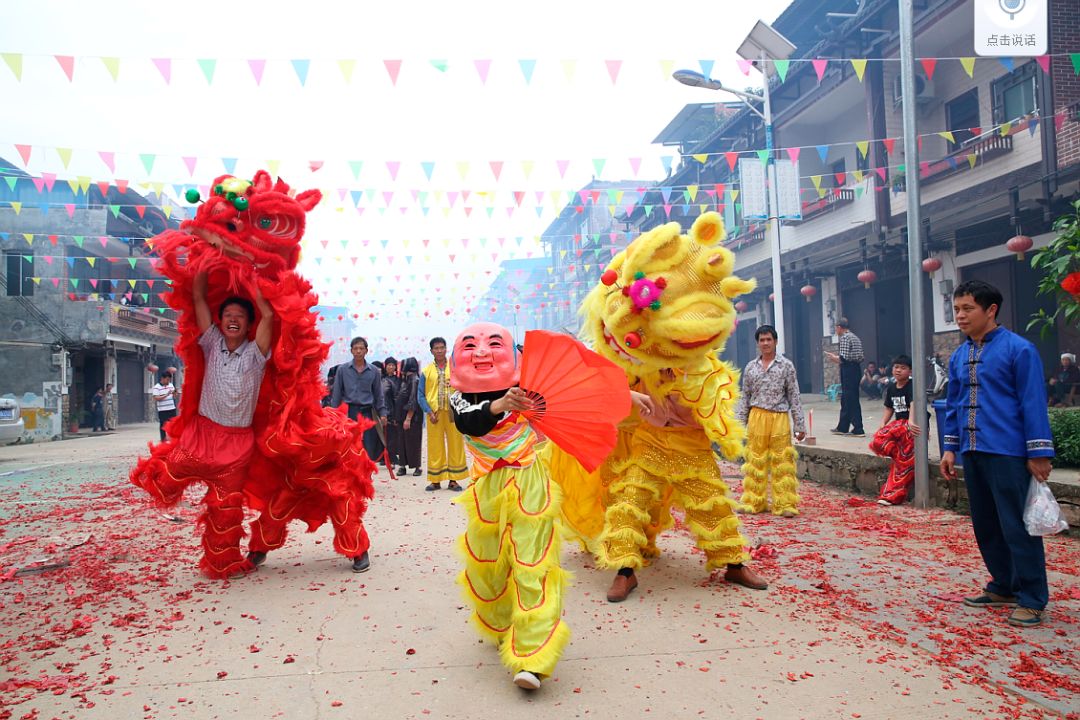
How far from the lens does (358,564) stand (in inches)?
193

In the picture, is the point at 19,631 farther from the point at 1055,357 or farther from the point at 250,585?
the point at 1055,357

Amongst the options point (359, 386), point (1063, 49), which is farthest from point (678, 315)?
point (1063, 49)

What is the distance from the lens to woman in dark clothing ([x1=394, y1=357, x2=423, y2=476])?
9.70m

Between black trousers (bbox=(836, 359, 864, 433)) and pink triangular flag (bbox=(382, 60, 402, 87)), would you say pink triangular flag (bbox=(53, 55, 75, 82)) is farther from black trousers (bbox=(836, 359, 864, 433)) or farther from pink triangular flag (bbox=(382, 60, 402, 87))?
black trousers (bbox=(836, 359, 864, 433))

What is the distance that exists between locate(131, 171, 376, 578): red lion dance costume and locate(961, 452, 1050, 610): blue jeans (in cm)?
368

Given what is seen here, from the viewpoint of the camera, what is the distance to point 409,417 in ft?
31.6

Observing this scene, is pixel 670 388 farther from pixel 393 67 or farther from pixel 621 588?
pixel 393 67

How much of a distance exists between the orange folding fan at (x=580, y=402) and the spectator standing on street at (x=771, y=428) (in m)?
3.86

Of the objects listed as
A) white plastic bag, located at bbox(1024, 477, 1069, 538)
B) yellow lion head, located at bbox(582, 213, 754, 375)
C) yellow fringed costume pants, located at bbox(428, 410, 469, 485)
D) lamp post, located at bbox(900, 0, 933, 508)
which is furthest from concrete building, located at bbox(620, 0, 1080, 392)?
white plastic bag, located at bbox(1024, 477, 1069, 538)

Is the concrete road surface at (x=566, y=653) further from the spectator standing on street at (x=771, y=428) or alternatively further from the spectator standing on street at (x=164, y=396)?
the spectator standing on street at (x=164, y=396)

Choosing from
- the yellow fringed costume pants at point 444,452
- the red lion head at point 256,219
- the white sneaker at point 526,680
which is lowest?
the white sneaker at point 526,680

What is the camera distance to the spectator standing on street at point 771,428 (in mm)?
6578

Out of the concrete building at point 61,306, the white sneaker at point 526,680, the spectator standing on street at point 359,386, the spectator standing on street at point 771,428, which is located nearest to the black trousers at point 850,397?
the spectator standing on street at point 771,428

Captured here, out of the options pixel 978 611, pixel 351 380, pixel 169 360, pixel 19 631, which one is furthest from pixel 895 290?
pixel 169 360
